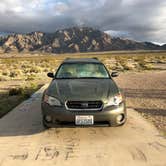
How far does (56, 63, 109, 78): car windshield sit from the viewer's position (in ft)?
25.1

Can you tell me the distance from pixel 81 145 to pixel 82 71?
2.76 meters

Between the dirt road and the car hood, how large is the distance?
873 mm

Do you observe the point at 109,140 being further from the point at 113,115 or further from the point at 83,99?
the point at 83,99

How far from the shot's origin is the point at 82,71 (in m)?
7.83

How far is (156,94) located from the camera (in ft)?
39.2

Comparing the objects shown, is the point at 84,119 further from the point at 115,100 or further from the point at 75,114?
the point at 115,100

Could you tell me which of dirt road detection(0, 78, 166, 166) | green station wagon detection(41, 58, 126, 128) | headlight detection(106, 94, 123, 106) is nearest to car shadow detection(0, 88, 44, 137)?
dirt road detection(0, 78, 166, 166)

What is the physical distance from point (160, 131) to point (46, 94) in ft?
8.79

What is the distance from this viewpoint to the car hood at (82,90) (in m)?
5.92

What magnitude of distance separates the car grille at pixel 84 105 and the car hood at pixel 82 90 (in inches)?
3.3

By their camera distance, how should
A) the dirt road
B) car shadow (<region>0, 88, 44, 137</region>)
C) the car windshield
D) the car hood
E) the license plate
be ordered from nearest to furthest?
the dirt road < the license plate < the car hood < car shadow (<region>0, 88, 44, 137</region>) < the car windshield

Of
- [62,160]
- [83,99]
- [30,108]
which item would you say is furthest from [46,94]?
[30,108]

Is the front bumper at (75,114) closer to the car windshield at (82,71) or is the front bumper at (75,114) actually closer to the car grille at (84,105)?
the car grille at (84,105)

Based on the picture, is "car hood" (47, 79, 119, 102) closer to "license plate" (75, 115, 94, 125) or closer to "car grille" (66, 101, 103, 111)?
"car grille" (66, 101, 103, 111)
